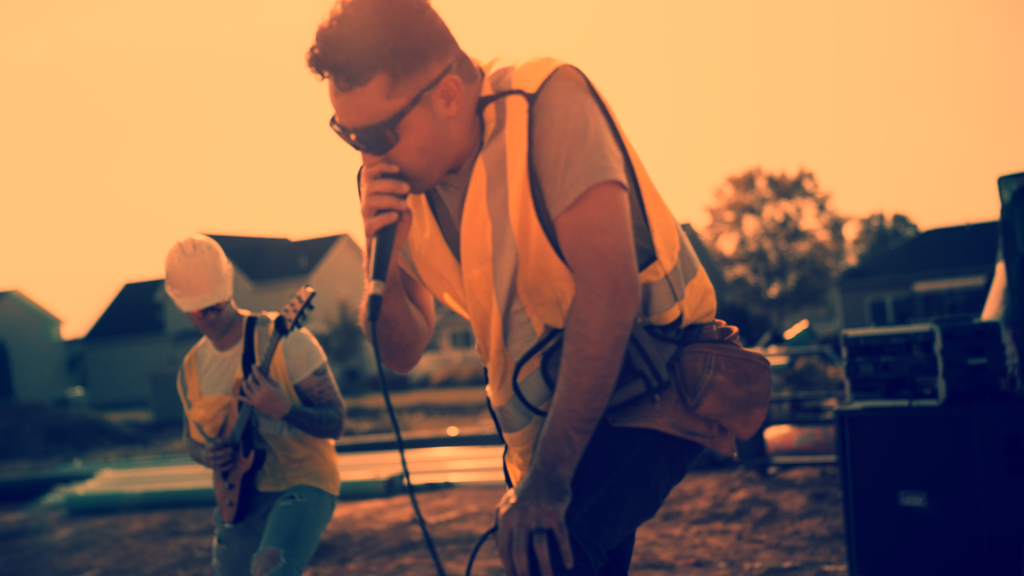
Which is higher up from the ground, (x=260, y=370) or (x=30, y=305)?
(x=260, y=370)

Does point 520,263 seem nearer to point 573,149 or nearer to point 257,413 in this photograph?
point 573,149

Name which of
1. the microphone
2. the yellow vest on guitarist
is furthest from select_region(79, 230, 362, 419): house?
the microphone

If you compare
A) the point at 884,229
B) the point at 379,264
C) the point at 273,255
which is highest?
the point at 379,264

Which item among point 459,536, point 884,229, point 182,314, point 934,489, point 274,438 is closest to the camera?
point 274,438

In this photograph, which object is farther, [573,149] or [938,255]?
[938,255]

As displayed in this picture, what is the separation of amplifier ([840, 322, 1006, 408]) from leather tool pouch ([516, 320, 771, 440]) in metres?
3.13

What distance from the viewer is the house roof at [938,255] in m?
32.8

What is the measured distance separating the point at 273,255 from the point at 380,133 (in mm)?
Answer: 38496

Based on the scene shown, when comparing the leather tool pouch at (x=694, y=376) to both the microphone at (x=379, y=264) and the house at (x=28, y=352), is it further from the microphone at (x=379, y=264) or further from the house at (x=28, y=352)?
the house at (x=28, y=352)

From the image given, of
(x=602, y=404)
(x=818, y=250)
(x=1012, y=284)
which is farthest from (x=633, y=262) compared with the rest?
(x=818, y=250)

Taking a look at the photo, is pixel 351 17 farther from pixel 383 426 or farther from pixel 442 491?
pixel 383 426

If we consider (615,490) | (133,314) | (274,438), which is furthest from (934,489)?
(133,314)

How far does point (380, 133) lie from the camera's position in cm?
151

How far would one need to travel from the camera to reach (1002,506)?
142 inches
